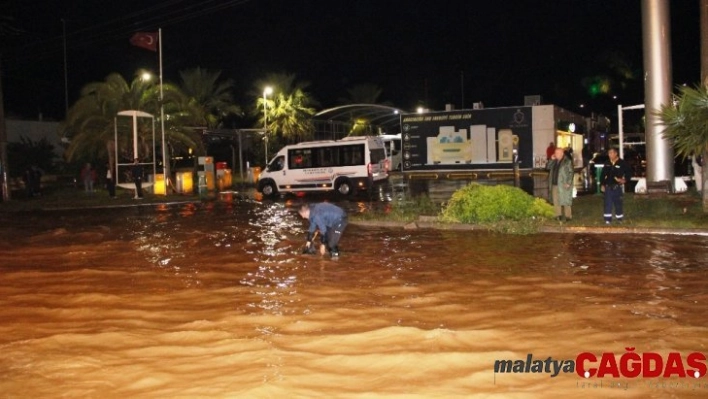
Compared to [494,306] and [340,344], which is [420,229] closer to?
[494,306]

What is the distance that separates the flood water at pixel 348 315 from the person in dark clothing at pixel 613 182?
4.05ft

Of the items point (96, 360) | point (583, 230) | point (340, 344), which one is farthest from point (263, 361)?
point (583, 230)

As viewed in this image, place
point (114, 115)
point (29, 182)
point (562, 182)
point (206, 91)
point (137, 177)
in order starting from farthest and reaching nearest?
1. point (206, 91)
2. point (114, 115)
3. point (29, 182)
4. point (137, 177)
5. point (562, 182)

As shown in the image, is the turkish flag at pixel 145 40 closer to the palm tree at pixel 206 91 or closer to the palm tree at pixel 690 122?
the palm tree at pixel 206 91

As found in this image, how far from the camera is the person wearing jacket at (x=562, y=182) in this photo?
53.6 ft

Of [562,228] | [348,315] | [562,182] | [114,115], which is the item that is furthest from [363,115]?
[348,315]

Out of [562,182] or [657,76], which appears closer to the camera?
[562,182]

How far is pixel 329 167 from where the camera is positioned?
30094mm

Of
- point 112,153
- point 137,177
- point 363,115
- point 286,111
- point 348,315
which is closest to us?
point 348,315

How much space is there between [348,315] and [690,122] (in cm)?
1176

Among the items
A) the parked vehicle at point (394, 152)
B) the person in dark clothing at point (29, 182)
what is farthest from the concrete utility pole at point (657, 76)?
the person in dark clothing at point (29, 182)

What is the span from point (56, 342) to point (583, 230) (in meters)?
11.3

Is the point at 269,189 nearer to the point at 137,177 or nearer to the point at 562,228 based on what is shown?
the point at 137,177

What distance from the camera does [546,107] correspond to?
2691cm
